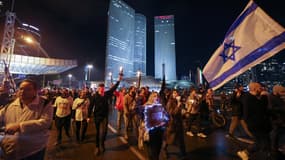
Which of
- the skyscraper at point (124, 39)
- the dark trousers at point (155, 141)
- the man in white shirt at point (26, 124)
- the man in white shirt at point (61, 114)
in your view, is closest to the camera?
the man in white shirt at point (26, 124)

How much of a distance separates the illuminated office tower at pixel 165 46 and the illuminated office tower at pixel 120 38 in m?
16.2

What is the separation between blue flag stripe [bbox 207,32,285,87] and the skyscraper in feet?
259

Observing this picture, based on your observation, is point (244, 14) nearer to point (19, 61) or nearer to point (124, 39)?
point (19, 61)

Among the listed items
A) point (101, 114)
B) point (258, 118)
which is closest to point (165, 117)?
point (258, 118)

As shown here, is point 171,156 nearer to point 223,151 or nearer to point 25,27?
point 223,151

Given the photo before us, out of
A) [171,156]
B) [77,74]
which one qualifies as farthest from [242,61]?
[77,74]

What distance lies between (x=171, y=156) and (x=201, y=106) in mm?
4328

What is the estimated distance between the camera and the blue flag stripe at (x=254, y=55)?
377 cm

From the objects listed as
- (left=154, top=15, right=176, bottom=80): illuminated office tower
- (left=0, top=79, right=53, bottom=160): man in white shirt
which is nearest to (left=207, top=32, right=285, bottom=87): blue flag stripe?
(left=0, top=79, right=53, bottom=160): man in white shirt

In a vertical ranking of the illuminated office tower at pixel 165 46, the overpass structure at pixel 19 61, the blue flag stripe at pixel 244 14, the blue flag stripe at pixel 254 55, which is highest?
the illuminated office tower at pixel 165 46

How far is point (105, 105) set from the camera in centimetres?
518

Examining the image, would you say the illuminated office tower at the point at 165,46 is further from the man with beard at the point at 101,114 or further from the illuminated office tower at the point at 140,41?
the man with beard at the point at 101,114

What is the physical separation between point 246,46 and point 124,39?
9977 centimetres

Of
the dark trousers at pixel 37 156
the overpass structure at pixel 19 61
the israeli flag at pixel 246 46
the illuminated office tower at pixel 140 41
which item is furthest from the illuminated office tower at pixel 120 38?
the dark trousers at pixel 37 156
